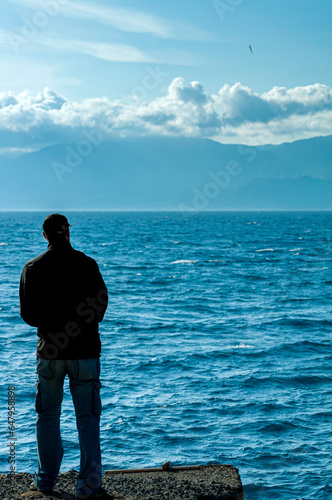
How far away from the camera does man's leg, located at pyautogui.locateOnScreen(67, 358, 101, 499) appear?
508 cm

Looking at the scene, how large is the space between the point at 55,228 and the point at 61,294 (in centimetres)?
58

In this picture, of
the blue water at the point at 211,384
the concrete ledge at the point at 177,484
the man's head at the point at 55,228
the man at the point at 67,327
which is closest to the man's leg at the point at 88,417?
the man at the point at 67,327

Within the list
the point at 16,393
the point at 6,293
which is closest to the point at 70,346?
the point at 16,393

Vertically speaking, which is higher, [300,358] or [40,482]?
[40,482]

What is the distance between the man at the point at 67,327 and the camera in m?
5.07

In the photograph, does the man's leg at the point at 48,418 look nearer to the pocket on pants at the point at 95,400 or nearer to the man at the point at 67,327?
the man at the point at 67,327

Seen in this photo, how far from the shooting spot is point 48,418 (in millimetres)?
5223

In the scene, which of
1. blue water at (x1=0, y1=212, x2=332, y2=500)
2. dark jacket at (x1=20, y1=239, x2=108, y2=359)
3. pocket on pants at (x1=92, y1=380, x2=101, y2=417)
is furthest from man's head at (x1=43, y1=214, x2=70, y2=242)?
blue water at (x1=0, y1=212, x2=332, y2=500)

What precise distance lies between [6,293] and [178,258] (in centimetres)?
2409

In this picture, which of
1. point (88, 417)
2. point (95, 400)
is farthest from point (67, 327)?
point (88, 417)

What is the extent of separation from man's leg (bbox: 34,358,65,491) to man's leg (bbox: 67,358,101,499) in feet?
0.43

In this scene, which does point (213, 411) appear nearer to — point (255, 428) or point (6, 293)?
point (255, 428)

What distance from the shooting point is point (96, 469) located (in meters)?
5.17

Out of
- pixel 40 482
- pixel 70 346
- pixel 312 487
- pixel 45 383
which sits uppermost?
pixel 70 346
